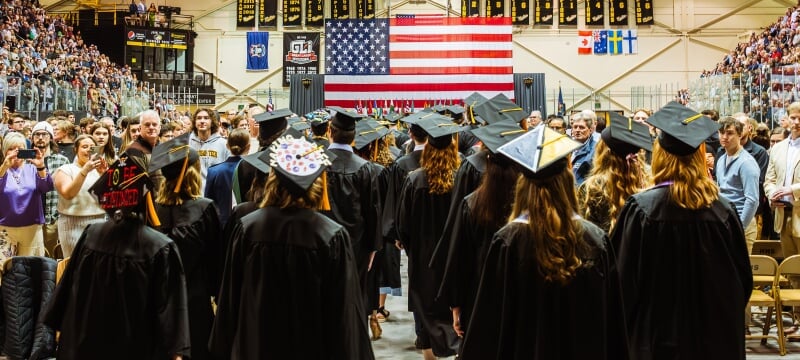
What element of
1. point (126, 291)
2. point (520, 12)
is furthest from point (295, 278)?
point (520, 12)

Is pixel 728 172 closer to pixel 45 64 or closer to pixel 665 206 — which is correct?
pixel 665 206

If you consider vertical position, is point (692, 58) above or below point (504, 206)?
above

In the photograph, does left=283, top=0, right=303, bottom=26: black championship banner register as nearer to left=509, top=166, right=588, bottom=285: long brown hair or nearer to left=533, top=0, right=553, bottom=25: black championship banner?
left=533, top=0, right=553, bottom=25: black championship banner

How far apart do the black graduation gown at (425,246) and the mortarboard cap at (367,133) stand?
1.59m

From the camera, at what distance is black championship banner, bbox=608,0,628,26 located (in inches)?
1071

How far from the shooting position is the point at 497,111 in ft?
17.4

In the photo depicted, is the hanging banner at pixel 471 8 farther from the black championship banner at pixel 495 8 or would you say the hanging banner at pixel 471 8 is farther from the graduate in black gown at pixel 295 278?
the graduate in black gown at pixel 295 278

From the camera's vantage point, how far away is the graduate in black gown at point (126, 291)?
3480mm

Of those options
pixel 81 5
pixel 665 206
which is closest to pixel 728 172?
pixel 665 206

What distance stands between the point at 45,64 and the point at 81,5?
11054 millimetres

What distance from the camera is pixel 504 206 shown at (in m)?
3.89

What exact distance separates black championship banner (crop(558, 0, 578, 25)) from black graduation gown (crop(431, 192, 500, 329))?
2480 cm

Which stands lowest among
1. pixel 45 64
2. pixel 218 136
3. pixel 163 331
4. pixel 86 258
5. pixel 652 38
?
pixel 163 331

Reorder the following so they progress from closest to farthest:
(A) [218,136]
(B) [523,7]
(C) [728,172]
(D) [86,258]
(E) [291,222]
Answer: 1. (E) [291,222]
2. (D) [86,258]
3. (C) [728,172]
4. (A) [218,136]
5. (B) [523,7]
